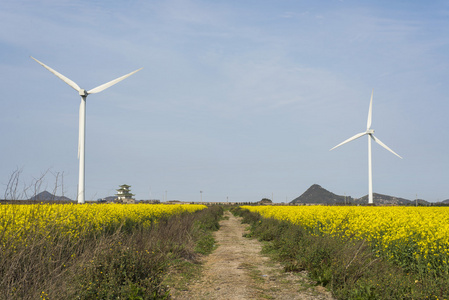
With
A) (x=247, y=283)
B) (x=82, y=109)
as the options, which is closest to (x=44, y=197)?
(x=247, y=283)

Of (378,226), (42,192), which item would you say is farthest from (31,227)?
(378,226)

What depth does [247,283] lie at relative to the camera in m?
9.62

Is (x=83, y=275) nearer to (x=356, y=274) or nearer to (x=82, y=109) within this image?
(x=356, y=274)

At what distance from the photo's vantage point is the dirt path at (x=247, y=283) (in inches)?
336

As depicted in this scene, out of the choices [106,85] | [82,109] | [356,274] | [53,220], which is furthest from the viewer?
[106,85]

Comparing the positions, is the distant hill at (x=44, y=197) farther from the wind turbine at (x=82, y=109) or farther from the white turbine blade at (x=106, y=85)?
the white turbine blade at (x=106, y=85)

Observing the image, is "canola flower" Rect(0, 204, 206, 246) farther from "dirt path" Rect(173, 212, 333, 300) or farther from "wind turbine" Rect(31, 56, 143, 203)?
"wind turbine" Rect(31, 56, 143, 203)

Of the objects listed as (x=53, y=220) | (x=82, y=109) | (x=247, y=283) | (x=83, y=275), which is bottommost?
(x=247, y=283)

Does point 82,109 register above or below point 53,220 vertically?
above

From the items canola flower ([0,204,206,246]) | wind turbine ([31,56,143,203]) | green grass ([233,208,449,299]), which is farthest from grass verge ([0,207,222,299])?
wind turbine ([31,56,143,203])

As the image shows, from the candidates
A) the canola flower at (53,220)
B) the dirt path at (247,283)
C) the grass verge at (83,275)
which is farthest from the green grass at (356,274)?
the canola flower at (53,220)

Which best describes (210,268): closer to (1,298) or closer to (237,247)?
(237,247)

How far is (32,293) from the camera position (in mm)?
5879

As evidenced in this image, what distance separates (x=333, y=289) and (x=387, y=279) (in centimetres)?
134
